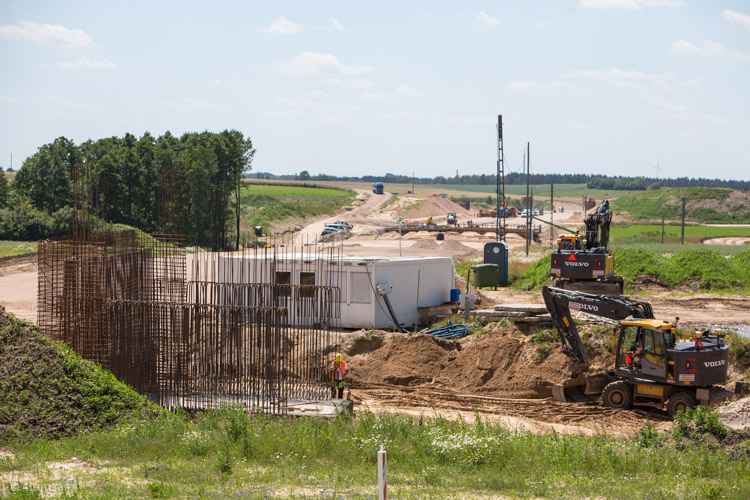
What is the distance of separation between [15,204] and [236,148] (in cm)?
2012

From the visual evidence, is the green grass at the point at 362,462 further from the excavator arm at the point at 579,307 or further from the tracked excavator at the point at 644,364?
the excavator arm at the point at 579,307

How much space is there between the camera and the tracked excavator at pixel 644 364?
17.5 meters

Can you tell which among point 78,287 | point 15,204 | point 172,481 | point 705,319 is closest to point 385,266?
point 78,287

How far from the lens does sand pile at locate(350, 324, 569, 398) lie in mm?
21062

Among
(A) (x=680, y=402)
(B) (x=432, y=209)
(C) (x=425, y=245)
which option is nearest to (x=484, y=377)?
(A) (x=680, y=402)

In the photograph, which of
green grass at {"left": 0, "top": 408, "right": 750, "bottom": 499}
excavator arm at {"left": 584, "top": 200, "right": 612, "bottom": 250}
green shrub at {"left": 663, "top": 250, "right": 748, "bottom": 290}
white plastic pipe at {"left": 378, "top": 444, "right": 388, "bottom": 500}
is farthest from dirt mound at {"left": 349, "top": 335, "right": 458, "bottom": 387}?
green shrub at {"left": 663, "top": 250, "right": 748, "bottom": 290}

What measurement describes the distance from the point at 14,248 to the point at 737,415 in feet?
163

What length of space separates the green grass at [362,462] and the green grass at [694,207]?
11614 cm

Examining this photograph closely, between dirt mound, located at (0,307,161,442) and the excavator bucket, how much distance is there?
33.8 ft

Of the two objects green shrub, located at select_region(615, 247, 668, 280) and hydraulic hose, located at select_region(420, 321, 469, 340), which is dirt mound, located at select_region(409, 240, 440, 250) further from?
hydraulic hose, located at select_region(420, 321, 469, 340)

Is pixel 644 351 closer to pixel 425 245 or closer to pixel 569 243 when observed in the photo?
pixel 569 243

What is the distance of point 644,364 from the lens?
59.8ft

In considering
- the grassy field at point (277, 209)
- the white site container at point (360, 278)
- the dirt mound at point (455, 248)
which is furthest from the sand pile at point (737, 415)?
the grassy field at point (277, 209)

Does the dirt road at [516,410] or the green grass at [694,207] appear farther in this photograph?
the green grass at [694,207]
